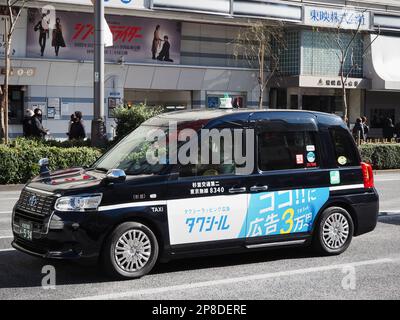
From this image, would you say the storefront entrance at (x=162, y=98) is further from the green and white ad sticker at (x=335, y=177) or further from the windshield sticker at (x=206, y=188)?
the windshield sticker at (x=206, y=188)

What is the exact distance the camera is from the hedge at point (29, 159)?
15656 millimetres

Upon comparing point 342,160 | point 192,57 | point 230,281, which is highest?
point 192,57

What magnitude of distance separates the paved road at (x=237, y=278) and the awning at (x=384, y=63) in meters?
22.9

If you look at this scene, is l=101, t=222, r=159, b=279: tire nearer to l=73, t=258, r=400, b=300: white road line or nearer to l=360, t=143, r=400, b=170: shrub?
l=73, t=258, r=400, b=300: white road line

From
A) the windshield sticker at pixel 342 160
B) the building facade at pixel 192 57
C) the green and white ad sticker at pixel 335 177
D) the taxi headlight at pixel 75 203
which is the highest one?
the building facade at pixel 192 57

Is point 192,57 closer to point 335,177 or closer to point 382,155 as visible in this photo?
point 382,155

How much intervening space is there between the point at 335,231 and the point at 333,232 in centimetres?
4

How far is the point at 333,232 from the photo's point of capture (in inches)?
313

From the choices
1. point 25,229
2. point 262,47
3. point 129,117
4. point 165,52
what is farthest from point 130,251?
point 262,47

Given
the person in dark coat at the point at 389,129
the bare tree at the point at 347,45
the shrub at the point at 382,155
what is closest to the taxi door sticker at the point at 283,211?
the shrub at the point at 382,155

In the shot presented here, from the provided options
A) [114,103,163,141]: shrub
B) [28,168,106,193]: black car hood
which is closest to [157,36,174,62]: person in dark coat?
[114,103,163,141]: shrub

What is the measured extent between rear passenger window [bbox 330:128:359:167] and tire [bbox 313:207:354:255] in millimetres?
617

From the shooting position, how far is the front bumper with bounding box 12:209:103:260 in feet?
20.8
